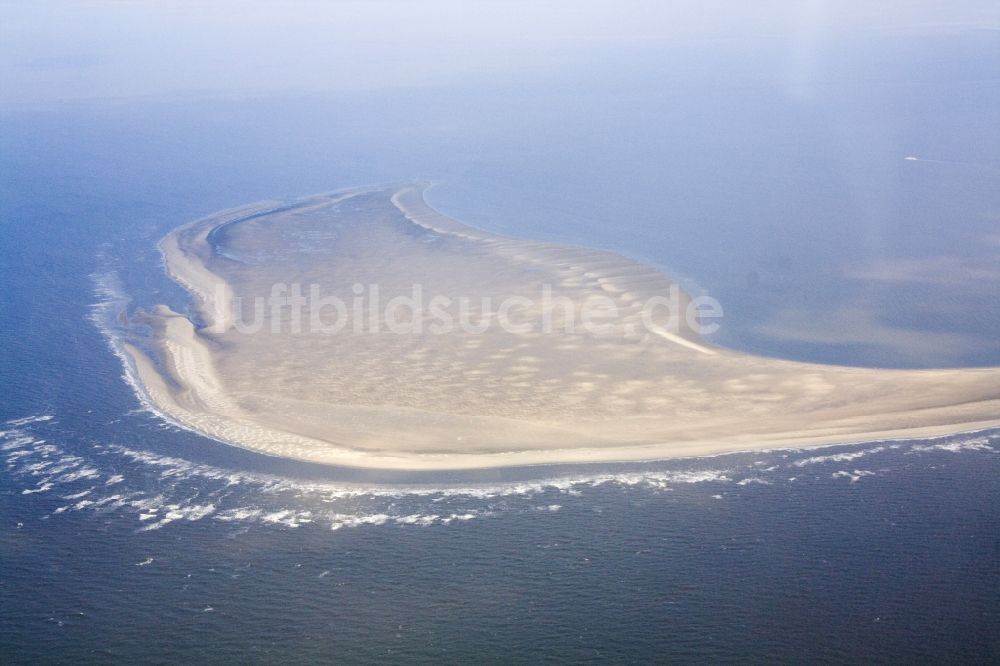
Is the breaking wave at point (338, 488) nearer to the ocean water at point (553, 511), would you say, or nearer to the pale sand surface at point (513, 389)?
the ocean water at point (553, 511)

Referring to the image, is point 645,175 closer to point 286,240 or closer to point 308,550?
point 286,240

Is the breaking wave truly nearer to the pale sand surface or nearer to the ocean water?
the ocean water

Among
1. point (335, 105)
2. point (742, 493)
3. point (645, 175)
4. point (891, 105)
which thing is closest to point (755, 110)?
point (891, 105)

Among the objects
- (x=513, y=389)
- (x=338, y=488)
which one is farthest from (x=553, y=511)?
(x=513, y=389)

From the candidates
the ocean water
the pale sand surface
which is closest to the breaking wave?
the ocean water

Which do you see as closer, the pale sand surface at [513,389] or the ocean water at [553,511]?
the ocean water at [553,511]

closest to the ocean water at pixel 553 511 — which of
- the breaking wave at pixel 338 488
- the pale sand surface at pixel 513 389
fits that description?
the breaking wave at pixel 338 488

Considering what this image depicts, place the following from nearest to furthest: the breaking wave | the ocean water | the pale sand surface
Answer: the ocean water, the breaking wave, the pale sand surface

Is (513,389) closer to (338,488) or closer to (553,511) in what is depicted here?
(553,511)
